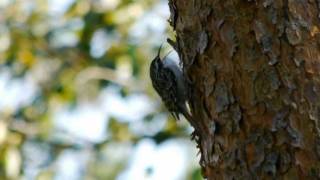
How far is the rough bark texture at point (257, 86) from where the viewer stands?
7.22 ft

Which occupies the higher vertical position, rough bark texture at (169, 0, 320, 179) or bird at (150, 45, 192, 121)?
bird at (150, 45, 192, 121)

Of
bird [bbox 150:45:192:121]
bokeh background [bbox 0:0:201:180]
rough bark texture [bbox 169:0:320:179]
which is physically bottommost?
rough bark texture [bbox 169:0:320:179]

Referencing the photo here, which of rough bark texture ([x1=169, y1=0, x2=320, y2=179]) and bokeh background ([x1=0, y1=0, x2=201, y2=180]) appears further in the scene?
bokeh background ([x1=0, y1=0, x2=201, y2=180])

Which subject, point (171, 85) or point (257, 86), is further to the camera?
point (171, 85)

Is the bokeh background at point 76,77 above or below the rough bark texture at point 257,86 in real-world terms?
above

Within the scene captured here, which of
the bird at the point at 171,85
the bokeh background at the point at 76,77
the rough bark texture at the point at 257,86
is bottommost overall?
the rough bark texture at the point at 257,86

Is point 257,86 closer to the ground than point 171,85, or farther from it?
closer to the ground

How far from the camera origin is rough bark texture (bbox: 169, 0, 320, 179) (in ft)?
7.22

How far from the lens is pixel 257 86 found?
7.38 feet

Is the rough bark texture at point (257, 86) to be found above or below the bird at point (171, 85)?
below

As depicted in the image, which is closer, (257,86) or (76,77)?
(257,86)

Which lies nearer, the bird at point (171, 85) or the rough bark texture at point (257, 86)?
the rough bark texture at point (257, 86)

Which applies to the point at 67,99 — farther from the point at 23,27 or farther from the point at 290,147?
the point at 290,147

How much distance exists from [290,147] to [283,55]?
0.20m
